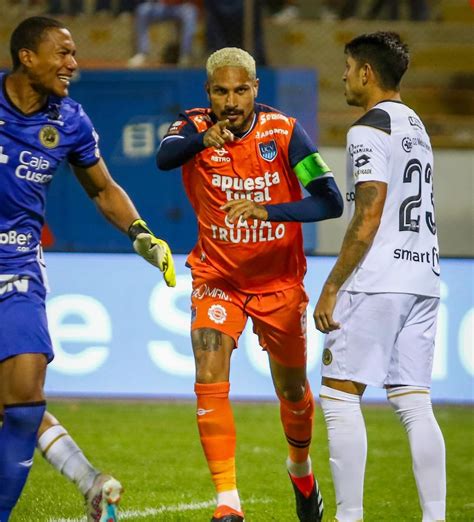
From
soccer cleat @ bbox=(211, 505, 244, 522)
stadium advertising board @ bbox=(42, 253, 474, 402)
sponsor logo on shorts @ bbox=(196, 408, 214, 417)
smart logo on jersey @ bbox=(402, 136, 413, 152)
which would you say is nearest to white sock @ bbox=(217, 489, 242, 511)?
soccer cleat @ bbox=(211, 505, 244, 522)

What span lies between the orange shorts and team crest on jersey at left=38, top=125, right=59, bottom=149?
3.66 feet

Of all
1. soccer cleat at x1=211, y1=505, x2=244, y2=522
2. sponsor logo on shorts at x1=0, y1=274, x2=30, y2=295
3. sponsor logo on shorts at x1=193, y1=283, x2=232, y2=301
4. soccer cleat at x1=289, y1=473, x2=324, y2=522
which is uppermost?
sponsor logo on shorts at x1=0, y1=274, x2=30, y2=295

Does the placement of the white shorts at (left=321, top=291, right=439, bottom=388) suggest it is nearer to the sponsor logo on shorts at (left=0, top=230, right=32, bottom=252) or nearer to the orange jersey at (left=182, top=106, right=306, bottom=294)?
the orange jersey at (left=182, top=106, right=306, bottom=294)

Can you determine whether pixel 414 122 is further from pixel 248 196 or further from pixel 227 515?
pixel 227 515

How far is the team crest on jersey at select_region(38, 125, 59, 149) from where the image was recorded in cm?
497

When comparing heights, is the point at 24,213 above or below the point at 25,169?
below

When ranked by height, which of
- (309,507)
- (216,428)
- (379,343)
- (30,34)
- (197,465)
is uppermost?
(30,34)

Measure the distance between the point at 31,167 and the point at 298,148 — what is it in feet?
4.39

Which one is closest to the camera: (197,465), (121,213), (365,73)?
(365,73)

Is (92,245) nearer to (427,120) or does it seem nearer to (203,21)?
(203,21)

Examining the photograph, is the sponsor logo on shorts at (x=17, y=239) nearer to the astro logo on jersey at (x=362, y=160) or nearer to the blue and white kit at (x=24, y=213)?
the blue and white kit at (x=24, y=213)

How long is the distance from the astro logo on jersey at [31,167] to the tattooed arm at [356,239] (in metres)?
1.25

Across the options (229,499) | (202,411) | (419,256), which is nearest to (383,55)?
(419,256)

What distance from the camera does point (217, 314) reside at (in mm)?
5633
